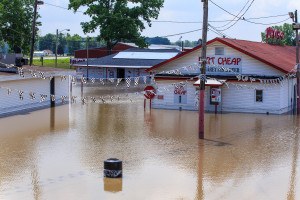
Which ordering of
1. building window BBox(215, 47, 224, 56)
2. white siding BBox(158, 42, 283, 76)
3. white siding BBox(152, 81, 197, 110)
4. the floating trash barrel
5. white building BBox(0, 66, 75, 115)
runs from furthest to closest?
white siding BBox(152, 81, 197, 110) → building window BBox(215, 47, 224, 56) → white siding BBox(158, 42, 283, 76) → white building BBox(0, 66, 75, 115) → the floating trash barrel

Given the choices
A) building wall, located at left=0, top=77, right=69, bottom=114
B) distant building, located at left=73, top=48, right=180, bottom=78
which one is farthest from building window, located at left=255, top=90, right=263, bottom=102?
distant building, located at left=73, top=48, right=180, bottom=78

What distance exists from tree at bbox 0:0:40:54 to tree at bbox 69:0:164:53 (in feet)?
25.3

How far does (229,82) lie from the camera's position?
40.8 metres

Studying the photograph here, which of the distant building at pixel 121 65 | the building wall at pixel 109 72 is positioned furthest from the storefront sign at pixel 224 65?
the building wall at pixel 109 72

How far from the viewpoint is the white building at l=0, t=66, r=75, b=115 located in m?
38.2

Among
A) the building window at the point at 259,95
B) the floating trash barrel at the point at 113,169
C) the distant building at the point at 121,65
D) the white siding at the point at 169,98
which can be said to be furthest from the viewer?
the distant building at the point at 121,65

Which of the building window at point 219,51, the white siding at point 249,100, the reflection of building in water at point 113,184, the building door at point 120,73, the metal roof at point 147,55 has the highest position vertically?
the metal roof at point 147,55

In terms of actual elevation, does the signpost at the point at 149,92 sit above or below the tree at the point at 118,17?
below

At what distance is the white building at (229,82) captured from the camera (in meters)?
40.0

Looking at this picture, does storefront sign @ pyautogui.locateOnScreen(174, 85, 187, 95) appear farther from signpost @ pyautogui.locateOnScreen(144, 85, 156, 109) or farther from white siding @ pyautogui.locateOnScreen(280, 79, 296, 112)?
white siding @ pyautogui.locateOnScreen(280, 79, 296, 112)

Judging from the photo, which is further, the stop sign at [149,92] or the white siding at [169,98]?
the white siding at [169,98]

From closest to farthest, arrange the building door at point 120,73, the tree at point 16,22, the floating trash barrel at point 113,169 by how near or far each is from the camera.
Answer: the floating trash barrel at point 113,169 < the building door at point 120,73 < the tree at point 16,22

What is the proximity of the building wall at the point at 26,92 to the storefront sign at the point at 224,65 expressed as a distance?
12.8 metres

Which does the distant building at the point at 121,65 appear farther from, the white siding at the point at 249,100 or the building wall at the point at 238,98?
the white siding at the point at 249,100
